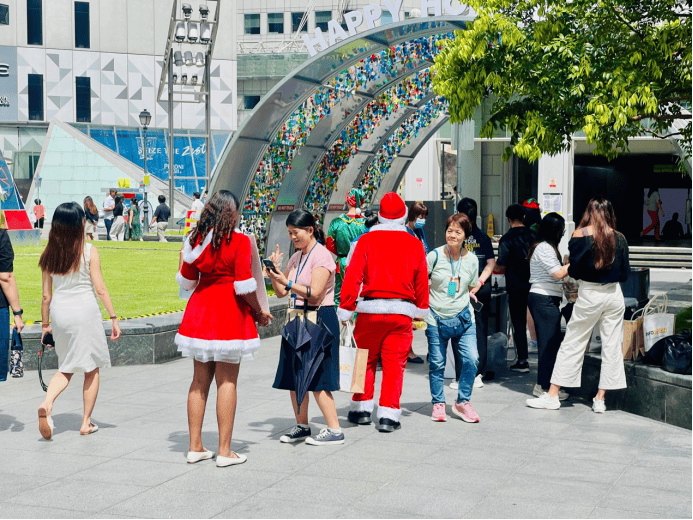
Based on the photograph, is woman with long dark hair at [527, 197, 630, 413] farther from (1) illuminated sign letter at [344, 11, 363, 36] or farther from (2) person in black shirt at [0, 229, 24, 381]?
(1) illuminated sign letter at [344, 11, 363, 36]

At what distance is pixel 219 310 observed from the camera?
19.3 ft

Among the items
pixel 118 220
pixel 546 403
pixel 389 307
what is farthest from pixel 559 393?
pixel 118 220

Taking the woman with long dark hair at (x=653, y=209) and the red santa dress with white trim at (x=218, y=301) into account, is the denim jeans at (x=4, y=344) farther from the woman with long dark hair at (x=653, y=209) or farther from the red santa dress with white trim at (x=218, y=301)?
the woman with long dark hair at (x=653, y=209)

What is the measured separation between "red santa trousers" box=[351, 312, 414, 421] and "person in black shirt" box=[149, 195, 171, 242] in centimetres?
2298

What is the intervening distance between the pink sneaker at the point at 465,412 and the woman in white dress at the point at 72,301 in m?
2.75

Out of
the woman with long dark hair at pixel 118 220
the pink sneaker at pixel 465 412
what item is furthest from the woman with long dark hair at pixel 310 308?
the woman with long dark hair at pixel 118 220

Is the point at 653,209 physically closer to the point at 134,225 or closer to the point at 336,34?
the point at 134,225

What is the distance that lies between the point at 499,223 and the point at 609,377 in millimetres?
26153

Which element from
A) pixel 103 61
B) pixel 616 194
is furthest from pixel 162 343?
pixel 103 61

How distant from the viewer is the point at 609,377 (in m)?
7.50

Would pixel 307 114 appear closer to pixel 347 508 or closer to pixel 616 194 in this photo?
pixel 347 508

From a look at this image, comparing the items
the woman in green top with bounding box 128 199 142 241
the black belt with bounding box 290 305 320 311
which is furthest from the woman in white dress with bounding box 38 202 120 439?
the woman in green top with bounding box 128 199 142 241

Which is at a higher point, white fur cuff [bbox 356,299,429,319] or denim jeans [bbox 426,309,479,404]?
white fur cuff [bbox 356,299,429,319]

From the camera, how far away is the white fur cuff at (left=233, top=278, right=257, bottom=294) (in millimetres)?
5797
